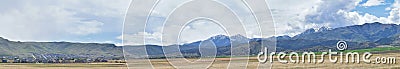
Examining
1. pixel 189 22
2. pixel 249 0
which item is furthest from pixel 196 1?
pixel 249 0

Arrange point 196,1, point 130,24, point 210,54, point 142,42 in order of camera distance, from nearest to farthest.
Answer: point 130,24, point 142,42, point 196,1, point 210,54

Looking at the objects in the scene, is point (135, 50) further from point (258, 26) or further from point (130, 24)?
point (258, 26)

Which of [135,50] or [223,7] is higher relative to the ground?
[223,7]

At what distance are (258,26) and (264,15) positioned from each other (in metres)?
1.20

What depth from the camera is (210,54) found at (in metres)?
20.3

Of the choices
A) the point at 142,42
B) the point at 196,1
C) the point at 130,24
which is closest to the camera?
the point at 130,24

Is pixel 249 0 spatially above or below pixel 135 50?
above

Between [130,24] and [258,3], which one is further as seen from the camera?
[258,3]

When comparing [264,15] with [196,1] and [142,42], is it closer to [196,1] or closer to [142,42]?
[196,1]

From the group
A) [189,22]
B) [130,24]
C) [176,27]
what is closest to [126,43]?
[130,24]

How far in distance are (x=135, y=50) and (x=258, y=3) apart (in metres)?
5.27

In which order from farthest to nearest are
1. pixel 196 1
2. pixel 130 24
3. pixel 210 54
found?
pixel 210 54, pixel 196 1, pixel 130 24

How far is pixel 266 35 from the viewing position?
763 inches

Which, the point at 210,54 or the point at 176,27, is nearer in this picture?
the point at 176,27
